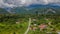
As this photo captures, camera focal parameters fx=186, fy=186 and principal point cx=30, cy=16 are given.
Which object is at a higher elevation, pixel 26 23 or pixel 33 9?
pixel 33 9

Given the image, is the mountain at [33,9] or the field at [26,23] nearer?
the field at [26,23]

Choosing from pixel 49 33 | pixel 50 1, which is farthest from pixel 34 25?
pixel 50 1

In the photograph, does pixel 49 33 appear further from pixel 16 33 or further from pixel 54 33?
pixel 16 33

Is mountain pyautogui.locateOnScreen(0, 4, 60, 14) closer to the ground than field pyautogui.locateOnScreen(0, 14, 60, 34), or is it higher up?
higher up

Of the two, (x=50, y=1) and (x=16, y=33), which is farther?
(x=50, y=1)

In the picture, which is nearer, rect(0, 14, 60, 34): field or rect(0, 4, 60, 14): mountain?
rect(0, 14, 60, 34): field

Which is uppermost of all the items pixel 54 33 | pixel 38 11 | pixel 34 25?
pixel 38 11

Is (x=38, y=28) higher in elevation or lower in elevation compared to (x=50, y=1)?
lower

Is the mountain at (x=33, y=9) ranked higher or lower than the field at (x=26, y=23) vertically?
higher
